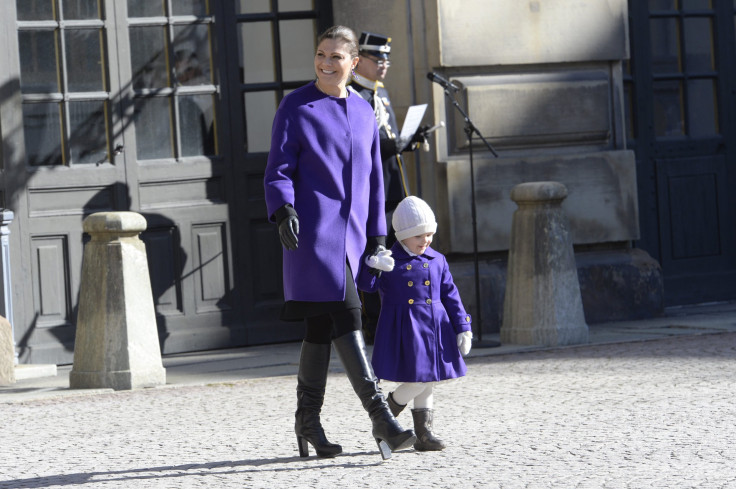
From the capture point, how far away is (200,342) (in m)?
9.27

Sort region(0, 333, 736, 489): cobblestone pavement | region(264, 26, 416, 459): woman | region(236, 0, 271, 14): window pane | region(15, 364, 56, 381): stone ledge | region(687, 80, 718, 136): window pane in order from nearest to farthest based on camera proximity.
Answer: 1. region(0, 333, 736, 489): cobblestone pavement
2. region(264, 26, 416, 459): woman
3. region(15, 364, 56, 381): stone ledge
4. region(236, 0, 271, 14): window pane
5. region(687, 80, 718, 136): window pane

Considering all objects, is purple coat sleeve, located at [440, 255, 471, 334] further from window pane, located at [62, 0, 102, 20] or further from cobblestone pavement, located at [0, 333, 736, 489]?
window pane, located at [62, 0, 102, 20]

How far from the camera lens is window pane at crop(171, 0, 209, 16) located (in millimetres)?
9234

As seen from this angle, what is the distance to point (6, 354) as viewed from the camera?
788 centimetres

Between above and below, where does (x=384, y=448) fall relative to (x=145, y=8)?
below

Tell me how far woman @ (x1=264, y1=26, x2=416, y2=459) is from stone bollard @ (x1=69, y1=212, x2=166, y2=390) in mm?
2265

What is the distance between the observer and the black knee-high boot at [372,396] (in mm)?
5023

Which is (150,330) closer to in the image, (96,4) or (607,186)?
(96,4)

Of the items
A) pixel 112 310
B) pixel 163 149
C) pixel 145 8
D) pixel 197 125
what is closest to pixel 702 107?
pixel 197 125

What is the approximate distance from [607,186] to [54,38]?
391 centimetres

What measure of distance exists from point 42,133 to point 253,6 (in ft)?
5.49

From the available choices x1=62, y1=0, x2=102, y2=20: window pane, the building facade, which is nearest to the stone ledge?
the building facade

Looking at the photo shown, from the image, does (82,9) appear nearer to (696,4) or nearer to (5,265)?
(5,265)

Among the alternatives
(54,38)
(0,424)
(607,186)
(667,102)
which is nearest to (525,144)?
(607,186)
